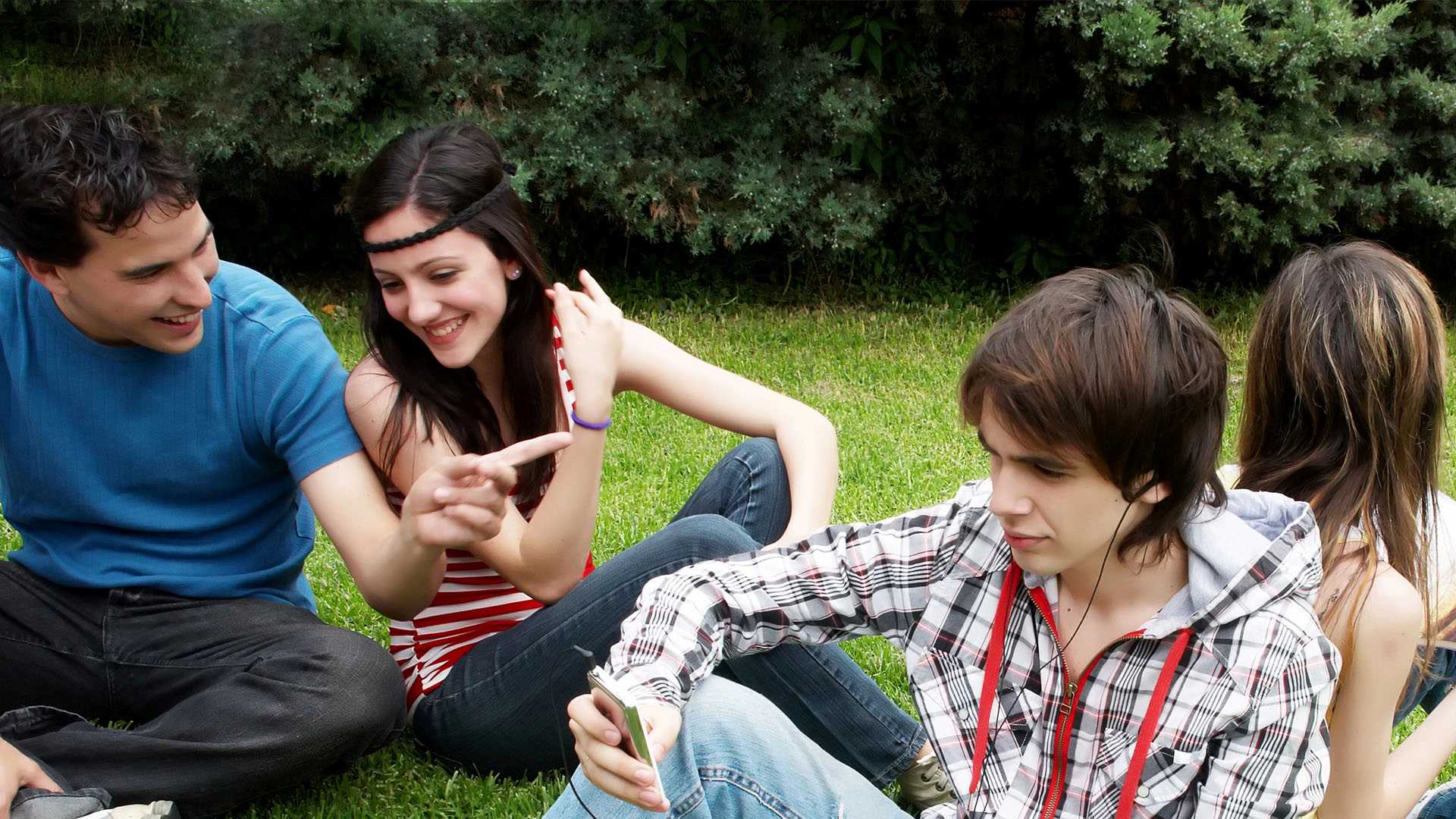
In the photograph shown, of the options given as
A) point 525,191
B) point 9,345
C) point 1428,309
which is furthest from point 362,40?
→ point 1428,309

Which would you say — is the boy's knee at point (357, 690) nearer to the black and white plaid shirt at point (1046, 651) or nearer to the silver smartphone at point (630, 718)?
the black and white plaid shirt at point (1046, 651)

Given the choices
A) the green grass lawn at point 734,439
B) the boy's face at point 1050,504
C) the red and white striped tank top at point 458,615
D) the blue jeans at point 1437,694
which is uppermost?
the boy's face at point 1050,504

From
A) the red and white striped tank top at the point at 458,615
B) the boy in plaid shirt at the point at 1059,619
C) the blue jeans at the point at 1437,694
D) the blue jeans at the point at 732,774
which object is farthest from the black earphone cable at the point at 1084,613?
the red and white striped tank top at the point at 458,615

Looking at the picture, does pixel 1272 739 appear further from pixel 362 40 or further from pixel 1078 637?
pixel 362 40

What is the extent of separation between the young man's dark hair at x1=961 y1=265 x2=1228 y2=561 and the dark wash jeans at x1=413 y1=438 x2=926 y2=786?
0.88 meters

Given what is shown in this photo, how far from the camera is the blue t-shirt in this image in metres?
2.78

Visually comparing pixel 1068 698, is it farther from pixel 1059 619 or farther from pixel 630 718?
pixel 630 718

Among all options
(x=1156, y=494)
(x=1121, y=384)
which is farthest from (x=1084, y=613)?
(x=1121, y=384)

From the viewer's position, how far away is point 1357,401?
2277 millimetres

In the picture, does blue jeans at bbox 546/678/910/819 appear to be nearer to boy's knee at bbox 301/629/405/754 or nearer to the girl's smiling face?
boy's knee at bbox 301/629/405/754

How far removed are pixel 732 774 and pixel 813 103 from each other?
610 cm

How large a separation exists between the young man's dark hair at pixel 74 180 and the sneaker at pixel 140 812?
1.04 meters

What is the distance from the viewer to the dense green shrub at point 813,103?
7125mm

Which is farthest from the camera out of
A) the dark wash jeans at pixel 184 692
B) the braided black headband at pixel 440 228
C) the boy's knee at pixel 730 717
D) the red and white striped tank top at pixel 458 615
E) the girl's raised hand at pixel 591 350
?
the red and white striped tank top at pixel 458 615
